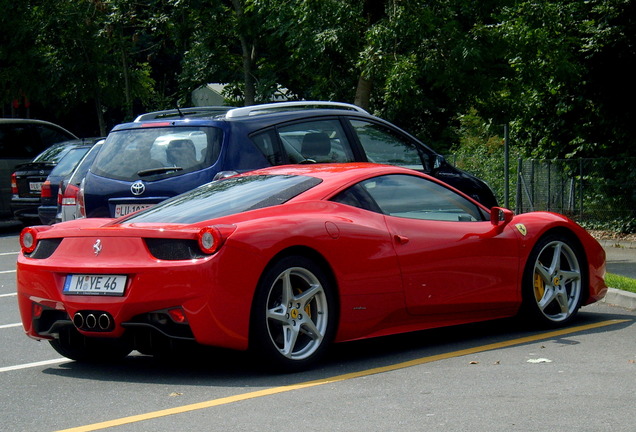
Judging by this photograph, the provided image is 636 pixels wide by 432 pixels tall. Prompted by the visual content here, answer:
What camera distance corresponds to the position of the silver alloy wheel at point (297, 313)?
6785 mm

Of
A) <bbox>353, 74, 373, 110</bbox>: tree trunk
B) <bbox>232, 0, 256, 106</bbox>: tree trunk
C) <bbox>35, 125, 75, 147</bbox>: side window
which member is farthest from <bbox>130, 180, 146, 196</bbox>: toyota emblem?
<bbox>232, 0, 256, 106</bbox>: tree trunk

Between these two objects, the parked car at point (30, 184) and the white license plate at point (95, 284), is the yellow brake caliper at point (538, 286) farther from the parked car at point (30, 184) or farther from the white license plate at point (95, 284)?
the parked car at point (30, 184)

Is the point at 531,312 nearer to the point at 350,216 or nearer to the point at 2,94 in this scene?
the point at 350,216

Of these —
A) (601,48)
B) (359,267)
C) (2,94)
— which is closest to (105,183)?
(359,267)

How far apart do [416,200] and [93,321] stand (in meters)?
2.49

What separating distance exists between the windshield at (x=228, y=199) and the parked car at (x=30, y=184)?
1275 centimetres

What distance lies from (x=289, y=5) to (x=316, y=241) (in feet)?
39.9

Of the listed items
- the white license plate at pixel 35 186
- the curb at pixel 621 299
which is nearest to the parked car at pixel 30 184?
the white license plate at pixel 35 186

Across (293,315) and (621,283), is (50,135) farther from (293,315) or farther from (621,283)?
(293,315)

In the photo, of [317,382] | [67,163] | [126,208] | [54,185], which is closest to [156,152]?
[126,208]

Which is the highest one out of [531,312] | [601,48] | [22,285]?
[601,48]

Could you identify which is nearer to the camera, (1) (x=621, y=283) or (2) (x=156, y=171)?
(2) (x=156, y=171)

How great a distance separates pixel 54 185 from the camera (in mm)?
18281

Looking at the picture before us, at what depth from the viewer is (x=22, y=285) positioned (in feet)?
23.6
